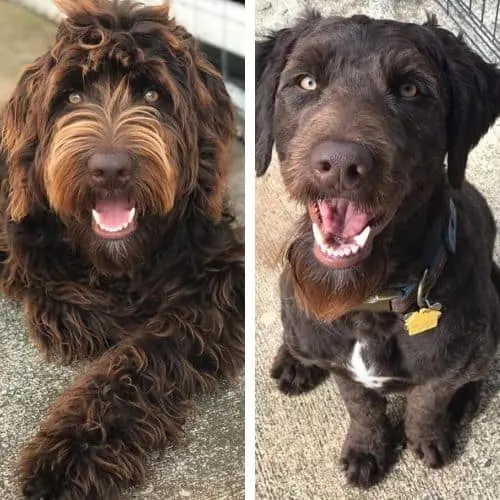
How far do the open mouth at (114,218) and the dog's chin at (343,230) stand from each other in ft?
1.03

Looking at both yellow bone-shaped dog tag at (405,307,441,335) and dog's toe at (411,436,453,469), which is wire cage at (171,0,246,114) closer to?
yellow bone-shaped dog tag at (405,307,441,335)

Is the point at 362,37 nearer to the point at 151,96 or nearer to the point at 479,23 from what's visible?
the point at 151,96

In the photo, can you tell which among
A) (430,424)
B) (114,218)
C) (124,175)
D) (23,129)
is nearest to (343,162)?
(124,175)

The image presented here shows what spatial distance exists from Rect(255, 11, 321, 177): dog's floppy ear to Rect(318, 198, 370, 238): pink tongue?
0.14 meters

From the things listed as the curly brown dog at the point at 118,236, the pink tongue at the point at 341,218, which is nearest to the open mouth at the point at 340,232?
the pink tongue at the point at 341,218

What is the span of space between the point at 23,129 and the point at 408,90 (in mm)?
621

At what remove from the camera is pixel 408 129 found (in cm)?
109

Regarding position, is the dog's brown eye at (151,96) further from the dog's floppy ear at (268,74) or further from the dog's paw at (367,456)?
the dog's paw at (367,456)

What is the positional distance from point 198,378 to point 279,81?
58 cm

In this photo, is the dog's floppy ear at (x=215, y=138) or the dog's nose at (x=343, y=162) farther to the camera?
the dog's floppy ear at (x=215, y=138)

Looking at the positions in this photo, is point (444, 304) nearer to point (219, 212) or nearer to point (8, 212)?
point (219, 212)

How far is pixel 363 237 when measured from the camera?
A: 1150 millimetres

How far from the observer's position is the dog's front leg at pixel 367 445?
4.95ft

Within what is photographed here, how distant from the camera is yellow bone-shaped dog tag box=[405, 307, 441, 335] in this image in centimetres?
129
